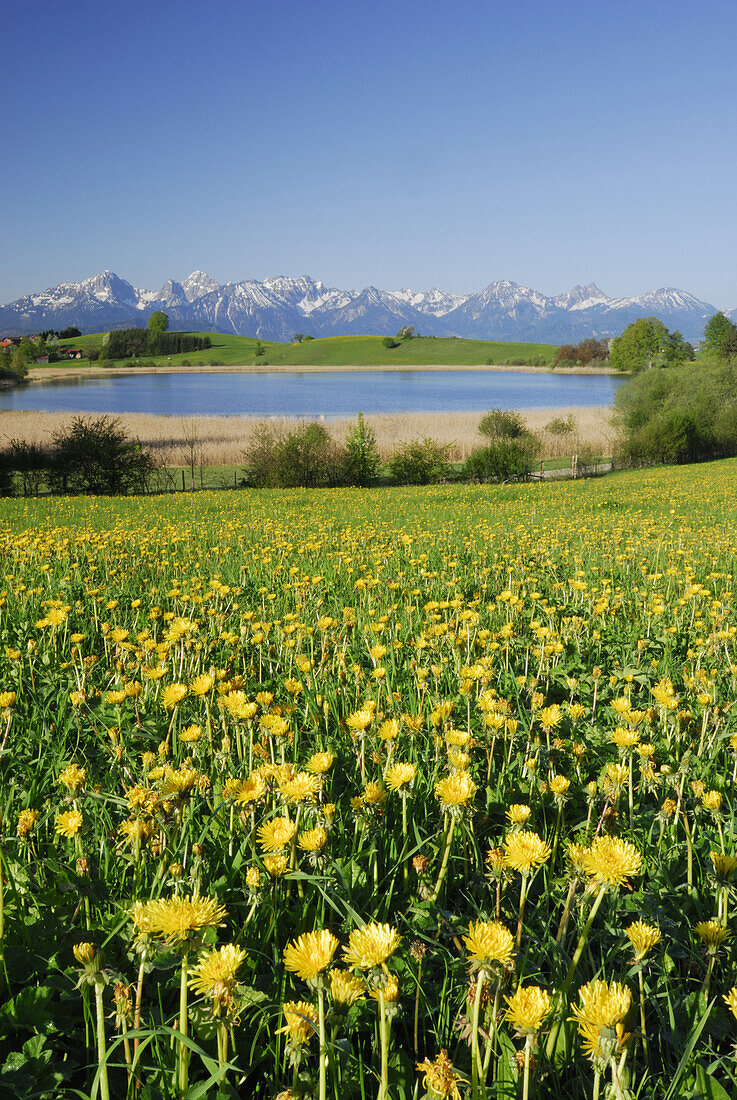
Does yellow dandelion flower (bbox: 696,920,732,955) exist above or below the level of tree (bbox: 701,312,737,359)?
below

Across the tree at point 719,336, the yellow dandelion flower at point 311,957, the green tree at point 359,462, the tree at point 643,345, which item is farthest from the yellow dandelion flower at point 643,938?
the tree at point 643,345

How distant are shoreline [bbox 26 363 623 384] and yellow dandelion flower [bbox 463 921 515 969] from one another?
12114 centimetres

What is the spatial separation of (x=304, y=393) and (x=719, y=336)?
6253 cm

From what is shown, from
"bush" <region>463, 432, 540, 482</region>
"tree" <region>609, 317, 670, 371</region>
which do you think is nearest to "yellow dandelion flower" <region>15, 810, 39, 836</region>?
"bush" <region>463, 432, 540, 482</region>

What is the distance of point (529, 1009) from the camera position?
3.52ft

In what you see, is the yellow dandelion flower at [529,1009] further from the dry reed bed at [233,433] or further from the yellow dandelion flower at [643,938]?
the dry reed bed at [233,433]

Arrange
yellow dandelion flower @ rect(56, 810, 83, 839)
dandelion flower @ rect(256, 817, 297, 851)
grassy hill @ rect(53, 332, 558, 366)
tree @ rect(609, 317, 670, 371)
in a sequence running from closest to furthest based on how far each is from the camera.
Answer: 1. dandelion flower @ rect(256, 817, 297, 851)
2. yellow dandelion flower @ rect(56, 810, 83, 839)
3. tree @ rect(609, 317, 670, 371)
4. grassy hill @ rect(53, 332, 558, 366)

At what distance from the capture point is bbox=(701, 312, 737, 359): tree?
268 feet

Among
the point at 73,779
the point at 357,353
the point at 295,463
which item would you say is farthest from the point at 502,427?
the point at 357,353

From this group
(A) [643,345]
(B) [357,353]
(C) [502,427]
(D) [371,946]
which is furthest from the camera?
(B) [357,353]

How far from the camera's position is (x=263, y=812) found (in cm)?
212

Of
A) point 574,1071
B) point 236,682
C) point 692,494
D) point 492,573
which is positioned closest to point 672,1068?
point 574,1071

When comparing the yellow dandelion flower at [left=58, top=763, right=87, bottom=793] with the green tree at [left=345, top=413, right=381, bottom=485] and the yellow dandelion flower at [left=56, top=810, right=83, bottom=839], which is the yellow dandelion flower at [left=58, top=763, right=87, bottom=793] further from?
the green tree at [left=345, top=413, right=381, bottom=485]

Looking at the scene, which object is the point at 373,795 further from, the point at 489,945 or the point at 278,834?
the point at 489,945
